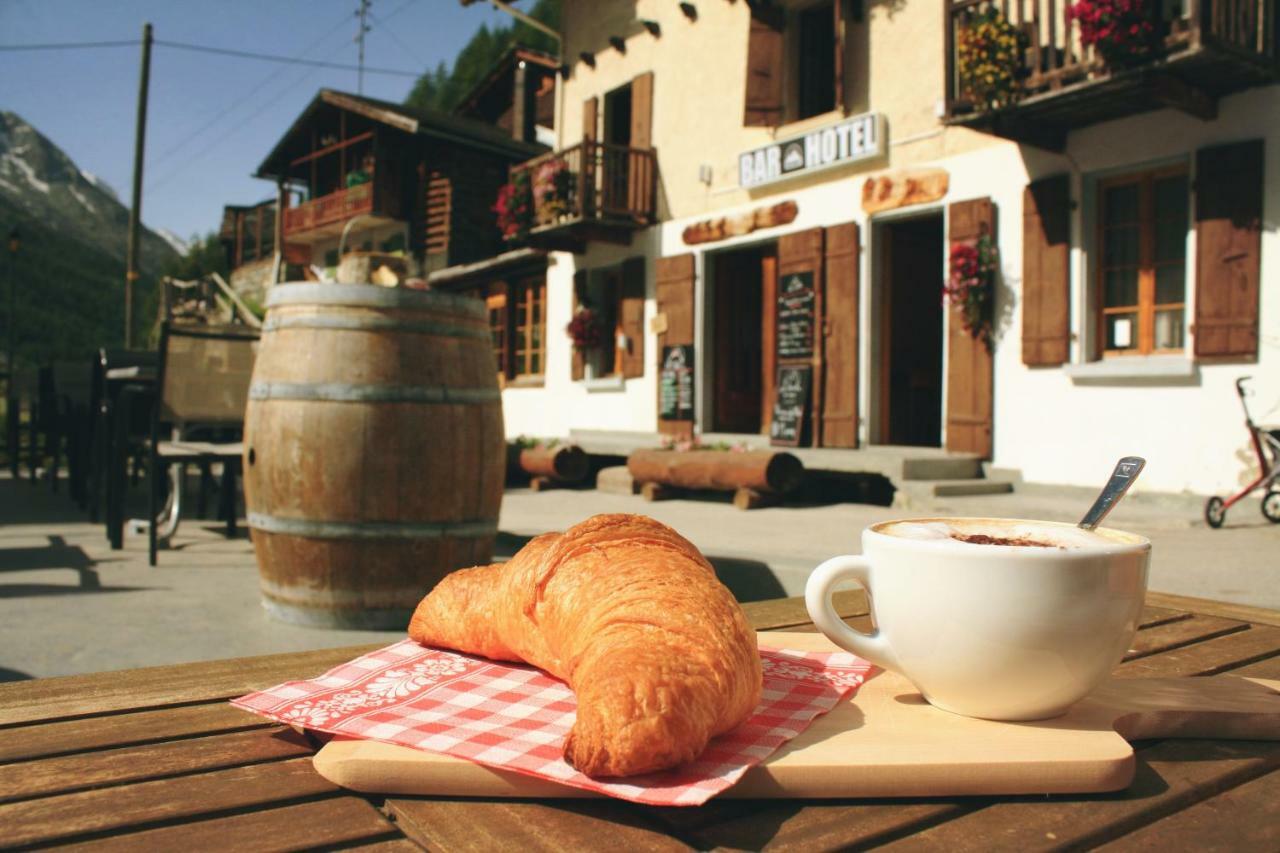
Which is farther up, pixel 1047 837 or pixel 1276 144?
pixel 1276 144

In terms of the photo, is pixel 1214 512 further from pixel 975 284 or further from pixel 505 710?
pixel 505 710

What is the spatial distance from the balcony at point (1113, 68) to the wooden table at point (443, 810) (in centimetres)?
763

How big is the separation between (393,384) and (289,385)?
0.35m

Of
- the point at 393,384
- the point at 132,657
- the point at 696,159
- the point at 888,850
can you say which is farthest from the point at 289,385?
the point at 696,159

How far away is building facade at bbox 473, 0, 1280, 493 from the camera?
7703mm

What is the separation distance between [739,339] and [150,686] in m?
12.6

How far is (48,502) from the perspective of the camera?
8.59 meters

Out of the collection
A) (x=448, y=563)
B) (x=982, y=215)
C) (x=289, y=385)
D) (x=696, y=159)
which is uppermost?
(x=696, y=159)

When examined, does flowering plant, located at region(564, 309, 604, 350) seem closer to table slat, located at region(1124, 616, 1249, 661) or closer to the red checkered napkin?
table slat, located at region(1124, 616, 1249, 661)

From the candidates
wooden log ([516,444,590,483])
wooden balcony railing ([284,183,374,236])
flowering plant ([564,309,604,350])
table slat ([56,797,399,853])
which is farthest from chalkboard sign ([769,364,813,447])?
wooden balcony railing ([284,183,374,236])

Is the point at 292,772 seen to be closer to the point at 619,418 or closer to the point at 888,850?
Result: the point at 888,850

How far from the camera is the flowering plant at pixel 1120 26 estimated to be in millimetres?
7168

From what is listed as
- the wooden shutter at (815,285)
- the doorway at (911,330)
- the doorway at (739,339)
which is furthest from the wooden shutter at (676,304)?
the doorway at (911,330)

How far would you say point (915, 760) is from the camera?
74 centimetres
